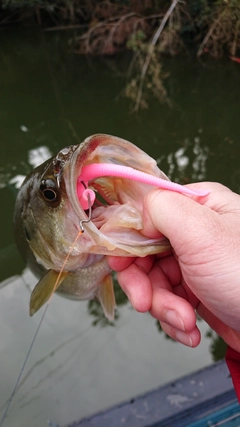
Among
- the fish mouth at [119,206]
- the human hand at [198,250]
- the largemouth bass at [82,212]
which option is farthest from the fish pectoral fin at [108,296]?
the fish mouth at [119,206]

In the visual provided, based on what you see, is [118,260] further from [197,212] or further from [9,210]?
[9,210]

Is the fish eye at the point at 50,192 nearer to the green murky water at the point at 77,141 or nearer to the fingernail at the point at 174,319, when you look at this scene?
the fingernail at the point at 174,319

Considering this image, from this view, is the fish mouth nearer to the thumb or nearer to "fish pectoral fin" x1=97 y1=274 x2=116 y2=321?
the thumb

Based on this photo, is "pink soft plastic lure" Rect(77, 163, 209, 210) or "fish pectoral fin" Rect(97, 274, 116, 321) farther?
"fish pectoral fin" Rect(97, 274, 116, 321)

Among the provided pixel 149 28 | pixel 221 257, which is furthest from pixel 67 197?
pixel 149 28

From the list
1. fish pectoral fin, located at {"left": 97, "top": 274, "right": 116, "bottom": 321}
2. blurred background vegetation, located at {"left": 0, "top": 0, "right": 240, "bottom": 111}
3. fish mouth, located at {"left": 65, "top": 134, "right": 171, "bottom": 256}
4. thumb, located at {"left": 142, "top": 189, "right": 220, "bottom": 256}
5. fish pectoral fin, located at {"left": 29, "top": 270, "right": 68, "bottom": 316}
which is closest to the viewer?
thumb, located at {"left": 142, "top": 189, "right": 220, "bottom": 256}

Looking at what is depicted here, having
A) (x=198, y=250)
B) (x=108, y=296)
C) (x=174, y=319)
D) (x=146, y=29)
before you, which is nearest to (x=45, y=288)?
(x=108, y=296)

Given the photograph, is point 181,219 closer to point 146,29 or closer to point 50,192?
point 50,192

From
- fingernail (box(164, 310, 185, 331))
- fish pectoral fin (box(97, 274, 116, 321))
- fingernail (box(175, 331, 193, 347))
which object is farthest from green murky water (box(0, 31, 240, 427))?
fingernail (box(164, 310, 185, 331))
